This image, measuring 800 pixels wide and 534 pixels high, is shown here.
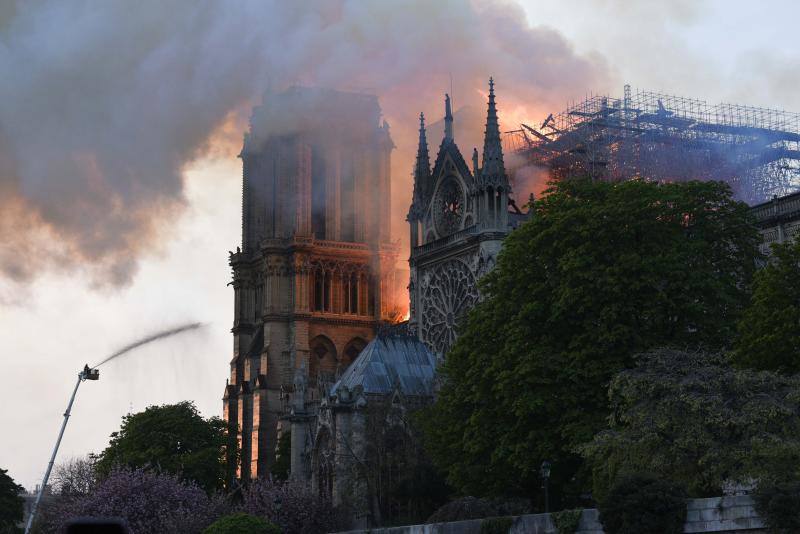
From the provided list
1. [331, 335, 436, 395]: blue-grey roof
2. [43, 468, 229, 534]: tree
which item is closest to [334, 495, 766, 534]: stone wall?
[43, 468, 229, 534]: tree

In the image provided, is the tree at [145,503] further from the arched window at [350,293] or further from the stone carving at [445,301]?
the arched window at [350,293]

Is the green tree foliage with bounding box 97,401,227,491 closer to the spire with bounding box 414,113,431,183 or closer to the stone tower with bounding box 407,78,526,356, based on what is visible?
the stone tower with bounding box 407,78,526,356

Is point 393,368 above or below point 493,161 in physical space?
below

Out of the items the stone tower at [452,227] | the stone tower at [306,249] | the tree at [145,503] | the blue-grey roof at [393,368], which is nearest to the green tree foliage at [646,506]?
the tree at [145,503]

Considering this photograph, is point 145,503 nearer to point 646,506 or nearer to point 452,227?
point 452,227

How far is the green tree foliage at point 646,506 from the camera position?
29.0m

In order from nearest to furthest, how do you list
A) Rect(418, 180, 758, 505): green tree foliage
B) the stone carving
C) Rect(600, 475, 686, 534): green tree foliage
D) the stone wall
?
the stone wall → Rect(600, 475, 686, 534): green tree foliage → Rect(418, 180, 758, 505): green tree foliage → the stone carving

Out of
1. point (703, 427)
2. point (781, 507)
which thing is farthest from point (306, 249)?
point (781, 507)

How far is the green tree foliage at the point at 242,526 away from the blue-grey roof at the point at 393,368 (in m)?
21.4

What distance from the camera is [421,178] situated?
82.8 metres

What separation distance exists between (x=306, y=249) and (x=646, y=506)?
8247 centimetres

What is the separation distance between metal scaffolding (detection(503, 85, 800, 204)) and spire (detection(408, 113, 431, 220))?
21.0 ft

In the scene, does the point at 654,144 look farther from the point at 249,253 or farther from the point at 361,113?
the point at 249,253

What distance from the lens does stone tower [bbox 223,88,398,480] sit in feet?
354
